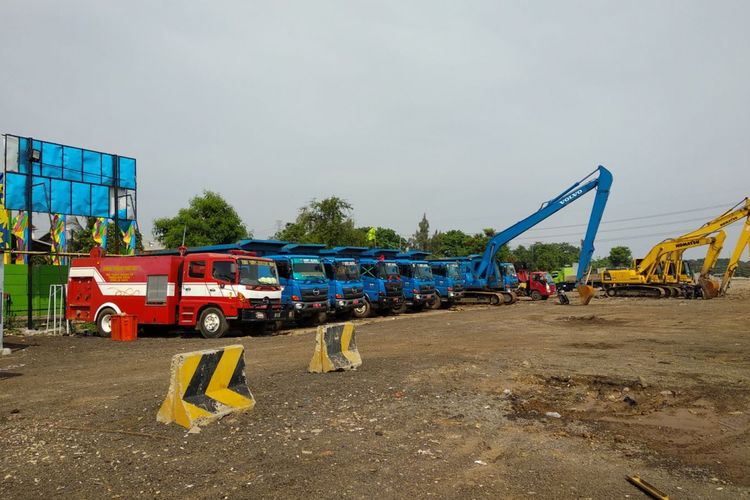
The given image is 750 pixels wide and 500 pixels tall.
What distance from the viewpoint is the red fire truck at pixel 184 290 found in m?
15.9

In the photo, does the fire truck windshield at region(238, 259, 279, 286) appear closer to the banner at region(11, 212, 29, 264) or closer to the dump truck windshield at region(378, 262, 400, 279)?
the dump truck windshield at region(378, 262, 400, 279)

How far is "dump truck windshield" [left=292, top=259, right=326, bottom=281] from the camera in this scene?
19109mm

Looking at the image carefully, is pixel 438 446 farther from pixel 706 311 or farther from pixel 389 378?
pixel 706 311

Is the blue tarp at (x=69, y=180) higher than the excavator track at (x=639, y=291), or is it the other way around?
the blue tarp at (x=69, y=180)

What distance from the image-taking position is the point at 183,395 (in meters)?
5.67

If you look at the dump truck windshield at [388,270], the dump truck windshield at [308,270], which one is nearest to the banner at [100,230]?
the dump truck windshield at [308,270]

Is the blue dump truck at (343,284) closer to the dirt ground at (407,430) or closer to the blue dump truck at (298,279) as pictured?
the blue dump truck at (298,279)

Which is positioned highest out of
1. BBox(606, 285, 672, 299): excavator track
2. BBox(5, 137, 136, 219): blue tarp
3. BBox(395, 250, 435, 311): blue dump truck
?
BBox(5, 137, 136, 219): blue tarp

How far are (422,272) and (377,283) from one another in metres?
3.71

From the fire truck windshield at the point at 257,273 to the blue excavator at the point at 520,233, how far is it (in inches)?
662

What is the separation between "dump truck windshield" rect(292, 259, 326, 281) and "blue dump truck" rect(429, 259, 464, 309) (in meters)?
9.62

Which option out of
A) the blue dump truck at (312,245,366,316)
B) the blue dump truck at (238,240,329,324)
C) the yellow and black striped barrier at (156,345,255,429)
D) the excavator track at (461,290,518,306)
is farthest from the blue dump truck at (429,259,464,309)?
the yellow and black striped barrier at (156,345,255,429)

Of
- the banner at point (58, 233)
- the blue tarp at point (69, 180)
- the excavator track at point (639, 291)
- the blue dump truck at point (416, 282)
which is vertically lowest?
the excavator track at point (639, 291)

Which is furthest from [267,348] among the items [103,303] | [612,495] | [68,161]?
[68,161]
